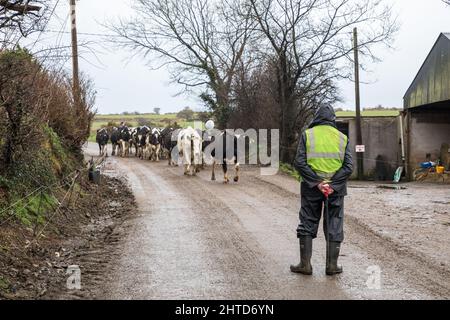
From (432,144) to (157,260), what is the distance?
2759 centimetres

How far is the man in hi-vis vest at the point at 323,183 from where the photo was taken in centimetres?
761

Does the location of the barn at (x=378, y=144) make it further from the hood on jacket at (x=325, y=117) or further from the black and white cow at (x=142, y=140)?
the hood on jacket at (x=325, y=117)

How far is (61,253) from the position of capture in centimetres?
Result: 911

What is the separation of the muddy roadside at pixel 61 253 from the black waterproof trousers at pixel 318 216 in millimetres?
2519

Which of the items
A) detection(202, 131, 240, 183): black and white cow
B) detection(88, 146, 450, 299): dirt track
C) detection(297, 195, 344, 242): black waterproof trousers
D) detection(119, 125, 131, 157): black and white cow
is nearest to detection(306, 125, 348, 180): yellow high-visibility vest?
detection(297, 195, 344, 242): black waterproof trousers

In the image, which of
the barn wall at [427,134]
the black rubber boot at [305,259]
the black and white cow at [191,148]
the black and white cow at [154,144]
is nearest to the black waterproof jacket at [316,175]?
the black rubber boot at [305,259]

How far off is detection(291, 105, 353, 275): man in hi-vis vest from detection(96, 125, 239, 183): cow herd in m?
11.9

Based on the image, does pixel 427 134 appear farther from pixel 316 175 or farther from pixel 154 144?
pixel 316 175

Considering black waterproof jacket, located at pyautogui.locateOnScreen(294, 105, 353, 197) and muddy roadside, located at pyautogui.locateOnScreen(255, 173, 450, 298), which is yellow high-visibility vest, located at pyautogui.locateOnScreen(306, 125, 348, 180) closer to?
black waterproof jacket, located at pyautogui.locateOnScreen(294, 105, 353, 197)

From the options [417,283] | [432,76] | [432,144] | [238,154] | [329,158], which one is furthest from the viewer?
[432,144]
